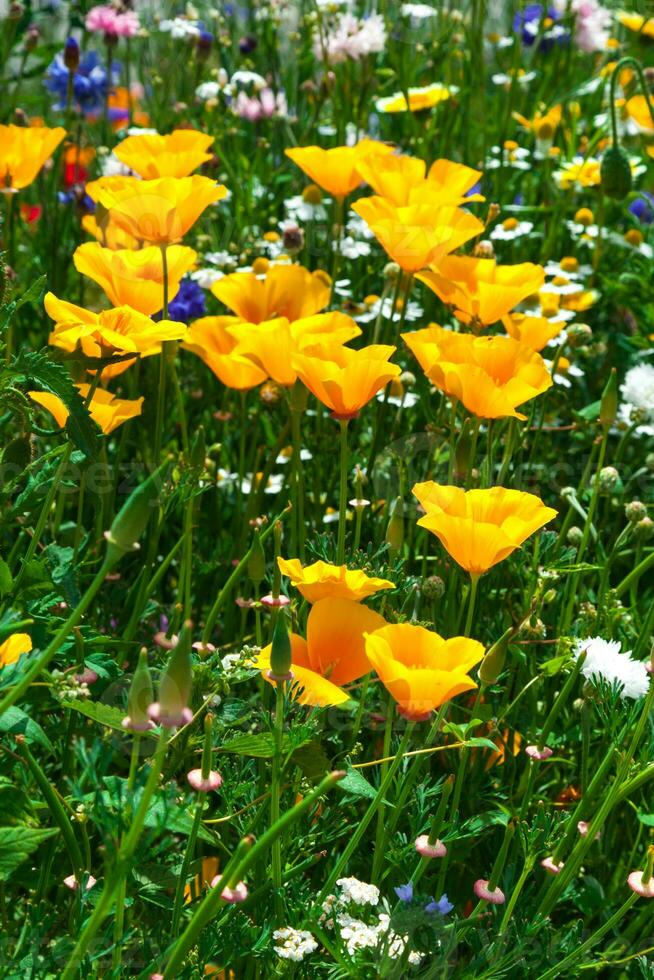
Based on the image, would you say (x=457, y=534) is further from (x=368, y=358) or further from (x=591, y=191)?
(x=591, y=191)

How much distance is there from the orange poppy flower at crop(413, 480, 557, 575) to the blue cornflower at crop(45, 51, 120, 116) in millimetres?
1990

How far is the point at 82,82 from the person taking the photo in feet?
9.03

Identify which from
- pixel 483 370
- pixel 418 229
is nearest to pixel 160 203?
pixel 418 229

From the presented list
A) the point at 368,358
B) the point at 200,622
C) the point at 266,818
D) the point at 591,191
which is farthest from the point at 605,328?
the point at 266,818

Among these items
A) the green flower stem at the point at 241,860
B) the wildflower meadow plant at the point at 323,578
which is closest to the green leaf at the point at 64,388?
the wildflower meadow plant at the point at 323,578

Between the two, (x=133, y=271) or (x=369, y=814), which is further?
(x=133, y=271)

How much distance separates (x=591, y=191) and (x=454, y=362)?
1.10 m

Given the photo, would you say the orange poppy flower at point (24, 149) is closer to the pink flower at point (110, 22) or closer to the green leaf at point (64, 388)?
the green leaf at point (64, 388)

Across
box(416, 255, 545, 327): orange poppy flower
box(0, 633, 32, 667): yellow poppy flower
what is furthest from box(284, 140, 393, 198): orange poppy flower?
box(0, 633, 32, 667): yellow poppy flower

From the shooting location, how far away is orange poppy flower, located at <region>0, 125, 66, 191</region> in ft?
5.08

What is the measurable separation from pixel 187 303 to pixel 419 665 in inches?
41.1

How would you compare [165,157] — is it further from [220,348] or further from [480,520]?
[480,520]

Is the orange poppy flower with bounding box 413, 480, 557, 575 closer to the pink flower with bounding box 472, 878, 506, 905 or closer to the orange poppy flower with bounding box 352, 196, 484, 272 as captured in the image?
the pink flower with bounding box 472, 878, 506, 905

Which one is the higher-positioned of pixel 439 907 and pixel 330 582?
pixel 330 582
